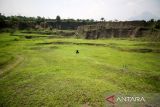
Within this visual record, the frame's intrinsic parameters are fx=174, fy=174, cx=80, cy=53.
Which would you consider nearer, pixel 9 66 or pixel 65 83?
pixel 65 83

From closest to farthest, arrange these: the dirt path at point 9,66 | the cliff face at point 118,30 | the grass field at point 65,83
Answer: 1. the grass field at point 65,83
2. the dirt path at point 9,66
3. the cliff face at point 118,30

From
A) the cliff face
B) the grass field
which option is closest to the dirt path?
the grass field

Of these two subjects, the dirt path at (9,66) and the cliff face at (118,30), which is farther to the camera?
the cliff face at (118,30)

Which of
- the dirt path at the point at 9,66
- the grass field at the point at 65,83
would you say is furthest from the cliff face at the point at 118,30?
the dirt path at the point at 9,66

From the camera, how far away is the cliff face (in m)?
66.5

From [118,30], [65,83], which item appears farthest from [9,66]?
[118,30]

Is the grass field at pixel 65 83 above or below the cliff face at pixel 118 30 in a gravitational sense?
below

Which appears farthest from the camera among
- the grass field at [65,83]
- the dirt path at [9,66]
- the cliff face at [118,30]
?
the cliff face at [118,30]

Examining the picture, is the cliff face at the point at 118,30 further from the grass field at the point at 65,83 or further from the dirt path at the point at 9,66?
the dirt path at the point at 9,66

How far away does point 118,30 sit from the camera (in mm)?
72312

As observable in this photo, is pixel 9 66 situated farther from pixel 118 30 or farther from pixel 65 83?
pixel 118 30

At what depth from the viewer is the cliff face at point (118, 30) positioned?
66.5 metres

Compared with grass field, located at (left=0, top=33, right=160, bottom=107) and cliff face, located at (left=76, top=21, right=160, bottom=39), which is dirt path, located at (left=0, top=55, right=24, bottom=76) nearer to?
grass field, located at (left=0, top=33, right=160, bottom=107)

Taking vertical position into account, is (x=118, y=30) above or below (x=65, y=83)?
above
